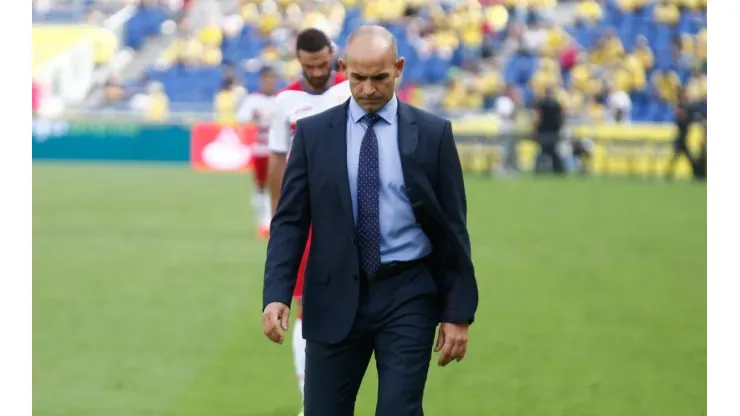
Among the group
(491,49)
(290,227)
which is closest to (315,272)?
(290,227)

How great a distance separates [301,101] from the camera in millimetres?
7879

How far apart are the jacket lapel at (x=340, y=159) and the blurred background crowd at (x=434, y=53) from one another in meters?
25.3

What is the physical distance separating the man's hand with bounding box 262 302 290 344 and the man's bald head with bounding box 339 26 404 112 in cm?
87

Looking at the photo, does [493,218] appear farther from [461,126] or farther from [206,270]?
[461,126]

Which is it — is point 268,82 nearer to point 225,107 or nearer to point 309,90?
point 309,90

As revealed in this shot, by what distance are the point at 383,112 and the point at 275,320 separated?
940mm

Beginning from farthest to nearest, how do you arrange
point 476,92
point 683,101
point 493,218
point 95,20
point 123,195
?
point 95,20
point 476,92
point 683,101
point 123,195
point 493,218

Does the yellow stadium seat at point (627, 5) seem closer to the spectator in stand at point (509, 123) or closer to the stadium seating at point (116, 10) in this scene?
the spectator in stand at point (509, 123)

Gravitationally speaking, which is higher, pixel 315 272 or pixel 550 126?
pixel 550 126

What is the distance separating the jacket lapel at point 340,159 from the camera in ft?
17.0

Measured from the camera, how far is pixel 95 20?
40.4m

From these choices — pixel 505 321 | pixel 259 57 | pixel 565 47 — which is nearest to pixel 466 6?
pixel 565 47

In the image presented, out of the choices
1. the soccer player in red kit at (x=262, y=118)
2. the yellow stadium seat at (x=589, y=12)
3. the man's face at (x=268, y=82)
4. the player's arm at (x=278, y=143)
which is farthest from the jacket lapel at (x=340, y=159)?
the yellow stadium seat at (x=589, y=12)

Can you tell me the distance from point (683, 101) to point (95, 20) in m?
19.5
